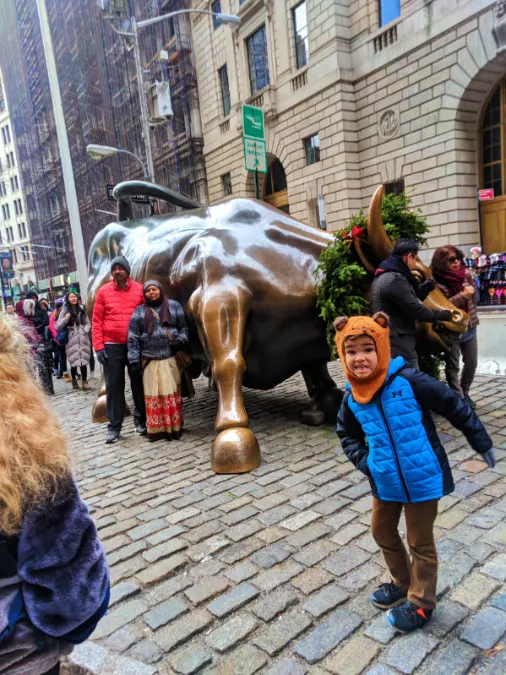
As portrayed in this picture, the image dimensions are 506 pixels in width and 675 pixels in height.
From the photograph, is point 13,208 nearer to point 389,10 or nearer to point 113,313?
point 389,10

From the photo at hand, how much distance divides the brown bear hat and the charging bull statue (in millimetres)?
2043

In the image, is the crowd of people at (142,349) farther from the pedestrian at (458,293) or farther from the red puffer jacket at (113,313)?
the pedestrian at (458,293)

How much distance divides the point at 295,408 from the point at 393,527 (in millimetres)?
3849

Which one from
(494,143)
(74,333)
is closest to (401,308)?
(74,333)

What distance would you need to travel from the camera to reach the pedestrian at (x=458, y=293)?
483cm

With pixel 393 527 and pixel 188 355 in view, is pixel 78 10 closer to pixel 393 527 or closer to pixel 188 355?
pixel 188 355

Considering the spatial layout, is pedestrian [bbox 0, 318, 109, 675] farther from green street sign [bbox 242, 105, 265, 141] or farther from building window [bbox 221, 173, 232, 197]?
building window [bbox 221, 173, 232, 197]

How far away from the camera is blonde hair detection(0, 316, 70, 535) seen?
1078 millimetres

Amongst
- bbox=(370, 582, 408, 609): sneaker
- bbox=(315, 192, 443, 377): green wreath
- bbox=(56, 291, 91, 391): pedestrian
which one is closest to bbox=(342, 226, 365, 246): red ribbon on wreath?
bbox=(315, 192, 443, 377): green wreath

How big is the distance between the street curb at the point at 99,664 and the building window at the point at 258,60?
20907 millimetres

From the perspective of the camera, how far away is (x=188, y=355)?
5629 mm

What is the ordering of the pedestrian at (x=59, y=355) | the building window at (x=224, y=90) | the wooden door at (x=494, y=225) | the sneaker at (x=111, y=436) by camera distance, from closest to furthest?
the sneaker at (x=111, y=436) < the pedestrian at (x=59, y=355) < the wooden door at (x=494, y=225) < the building window at (x=224, y=90)

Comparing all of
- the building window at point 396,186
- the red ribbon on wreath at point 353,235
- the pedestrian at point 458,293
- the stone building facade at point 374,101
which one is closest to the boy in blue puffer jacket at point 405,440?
the red ribbon on wreath at point 353,235

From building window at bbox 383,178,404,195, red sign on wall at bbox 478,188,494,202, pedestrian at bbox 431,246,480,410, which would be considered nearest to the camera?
pedestrian at bbox 431,246,480,410
